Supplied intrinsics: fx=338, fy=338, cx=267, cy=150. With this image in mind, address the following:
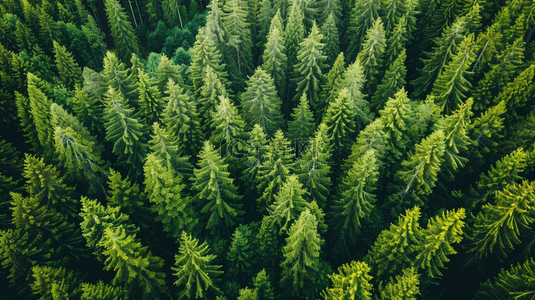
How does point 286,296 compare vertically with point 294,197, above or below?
below

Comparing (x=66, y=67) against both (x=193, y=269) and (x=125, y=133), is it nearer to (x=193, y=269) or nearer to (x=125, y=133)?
(x=125, y=133)

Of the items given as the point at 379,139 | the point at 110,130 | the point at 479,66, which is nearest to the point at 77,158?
the point at 110,130

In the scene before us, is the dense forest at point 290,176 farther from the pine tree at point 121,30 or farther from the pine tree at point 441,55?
the pine tree at point 121,30

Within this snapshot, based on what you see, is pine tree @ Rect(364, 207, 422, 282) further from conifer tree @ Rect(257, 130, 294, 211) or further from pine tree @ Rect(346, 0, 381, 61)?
pine tree @ Rect(346, 0, 381, 61)

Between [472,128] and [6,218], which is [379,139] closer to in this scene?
[472,128]

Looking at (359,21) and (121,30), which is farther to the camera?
(121,30)

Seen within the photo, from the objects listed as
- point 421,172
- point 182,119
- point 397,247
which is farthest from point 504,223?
point 182,119
